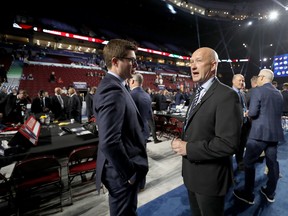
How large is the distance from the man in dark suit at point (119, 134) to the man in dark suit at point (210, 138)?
32 centimetres

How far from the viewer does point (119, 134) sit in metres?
1.10

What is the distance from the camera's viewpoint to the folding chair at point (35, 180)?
2.07 meters

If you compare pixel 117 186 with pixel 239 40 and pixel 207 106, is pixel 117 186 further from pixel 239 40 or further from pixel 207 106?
pixel 239 40

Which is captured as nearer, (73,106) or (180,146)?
(180,146)

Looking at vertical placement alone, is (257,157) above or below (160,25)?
below

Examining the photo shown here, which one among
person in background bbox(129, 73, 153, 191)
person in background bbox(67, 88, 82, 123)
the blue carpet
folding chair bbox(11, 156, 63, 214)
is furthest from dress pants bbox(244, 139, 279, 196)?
person in background bbox(67, 88, 82, 123)

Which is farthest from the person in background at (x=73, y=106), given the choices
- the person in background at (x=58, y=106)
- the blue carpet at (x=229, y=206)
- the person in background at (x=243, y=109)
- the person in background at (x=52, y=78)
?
the person in background at (x=52, y=78)

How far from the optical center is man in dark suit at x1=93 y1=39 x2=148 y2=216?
109 centimetres

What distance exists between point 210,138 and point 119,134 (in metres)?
0.62

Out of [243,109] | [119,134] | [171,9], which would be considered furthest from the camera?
[171,9]

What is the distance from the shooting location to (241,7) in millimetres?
17406

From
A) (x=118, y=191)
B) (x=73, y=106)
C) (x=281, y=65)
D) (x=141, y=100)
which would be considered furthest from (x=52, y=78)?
(x=281, y=65)

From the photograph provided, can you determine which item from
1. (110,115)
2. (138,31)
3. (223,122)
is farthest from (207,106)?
(138,31)

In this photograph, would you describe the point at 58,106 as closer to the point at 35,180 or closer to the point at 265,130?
the point at 35,180
